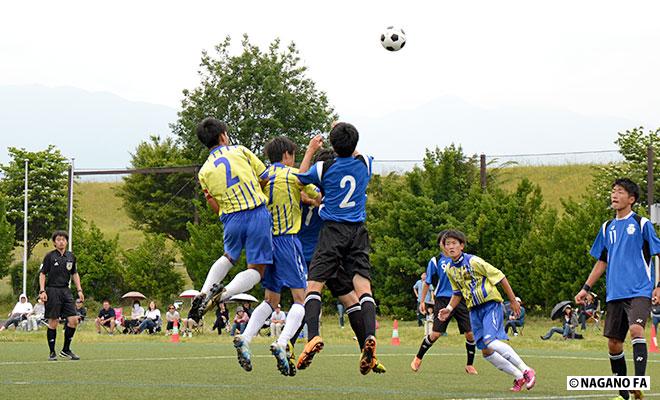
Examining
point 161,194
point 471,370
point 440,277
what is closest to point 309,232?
point 471,370

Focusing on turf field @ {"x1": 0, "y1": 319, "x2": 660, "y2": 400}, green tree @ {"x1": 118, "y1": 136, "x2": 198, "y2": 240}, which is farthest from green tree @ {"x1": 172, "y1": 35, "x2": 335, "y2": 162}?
turf field @ {"x1": 0, "y1": 319, "x2": 660, "y2": 400}

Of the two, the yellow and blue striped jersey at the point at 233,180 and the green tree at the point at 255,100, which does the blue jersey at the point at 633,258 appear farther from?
the green tree at the point at 255,100

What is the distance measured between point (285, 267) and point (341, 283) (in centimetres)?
69

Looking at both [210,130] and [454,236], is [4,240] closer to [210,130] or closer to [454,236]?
[454,236]

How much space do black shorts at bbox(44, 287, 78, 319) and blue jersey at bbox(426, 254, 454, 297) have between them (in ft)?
19.4

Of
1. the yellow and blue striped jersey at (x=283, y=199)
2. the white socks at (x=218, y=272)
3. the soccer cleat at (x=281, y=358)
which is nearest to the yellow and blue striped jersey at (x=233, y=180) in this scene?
the yellow and blue striped jersey at (x=283, y=199)

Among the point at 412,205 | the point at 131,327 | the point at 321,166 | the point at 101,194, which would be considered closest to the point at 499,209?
the point at 412,205

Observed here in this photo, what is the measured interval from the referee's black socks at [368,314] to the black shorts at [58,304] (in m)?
8.04

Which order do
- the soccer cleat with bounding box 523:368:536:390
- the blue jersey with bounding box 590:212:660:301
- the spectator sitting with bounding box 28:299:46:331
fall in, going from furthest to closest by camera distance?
the spectator sitting with bounding box 28:299:46:331 → the soccer cleat with bounding box 523:368:536:390 → the blue jersey with bounding box 590:212:660:301

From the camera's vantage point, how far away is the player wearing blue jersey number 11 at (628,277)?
10664mm

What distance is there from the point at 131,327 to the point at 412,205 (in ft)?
41.2

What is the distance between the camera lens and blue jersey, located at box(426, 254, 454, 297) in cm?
1680

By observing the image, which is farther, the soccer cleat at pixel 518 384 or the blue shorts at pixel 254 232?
the soccer cleat at pixel 518 384

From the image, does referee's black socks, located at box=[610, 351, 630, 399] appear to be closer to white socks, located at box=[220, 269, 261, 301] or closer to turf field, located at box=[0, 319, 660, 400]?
turf field, located at box=[0, 319, 660, 400]
